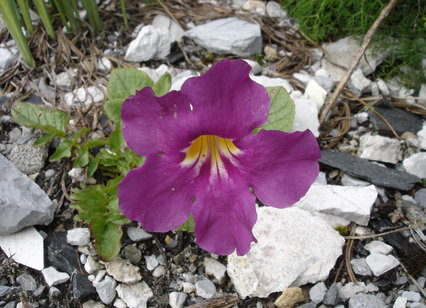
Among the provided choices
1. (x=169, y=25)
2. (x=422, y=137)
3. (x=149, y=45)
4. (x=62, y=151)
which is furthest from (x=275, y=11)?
(x=62, y=151)

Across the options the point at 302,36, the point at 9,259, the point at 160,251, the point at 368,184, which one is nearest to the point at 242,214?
the point at 160,251

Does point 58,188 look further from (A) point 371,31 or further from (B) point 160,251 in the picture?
(A) point 371,31

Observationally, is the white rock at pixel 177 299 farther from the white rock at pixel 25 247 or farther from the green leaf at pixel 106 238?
the white rock at pixel 25 247

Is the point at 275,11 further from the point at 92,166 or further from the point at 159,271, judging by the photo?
the point at 159,271

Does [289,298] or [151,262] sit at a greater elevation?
[151,262]

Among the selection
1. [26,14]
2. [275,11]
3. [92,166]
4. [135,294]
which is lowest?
[135,294]

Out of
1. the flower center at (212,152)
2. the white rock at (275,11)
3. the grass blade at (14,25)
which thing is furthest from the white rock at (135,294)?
the white rock at (275,11)
